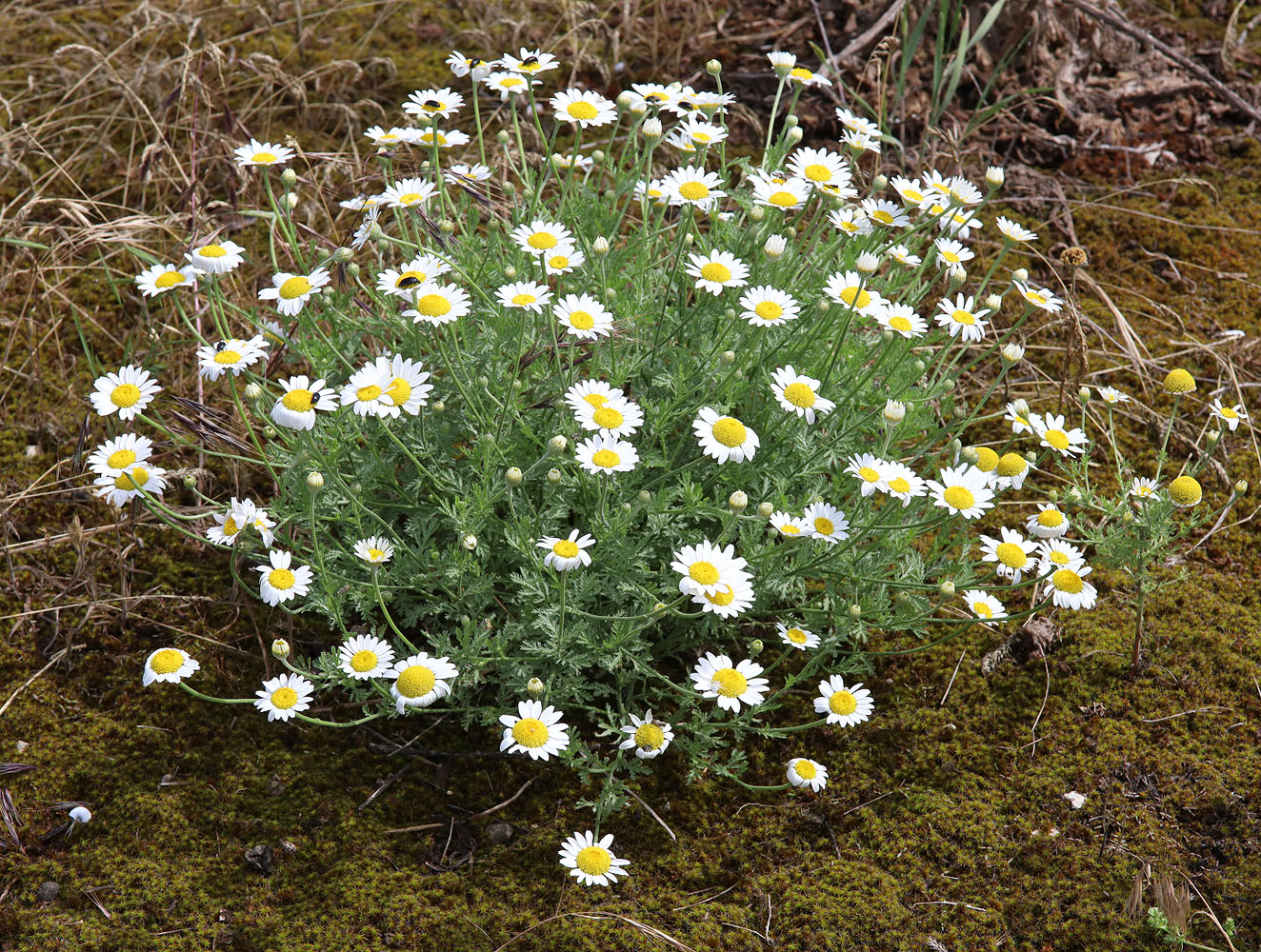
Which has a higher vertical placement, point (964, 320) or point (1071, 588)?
point (964, 320)

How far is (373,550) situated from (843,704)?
133cm

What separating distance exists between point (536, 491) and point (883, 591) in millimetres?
1046

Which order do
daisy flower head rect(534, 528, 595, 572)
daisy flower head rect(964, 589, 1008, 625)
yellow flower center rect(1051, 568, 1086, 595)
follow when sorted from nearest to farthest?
daisy flower head rect(534, 528, 595, 572)
yellow flower center rect(1051, 568, 1086, 595)
daisy flower head rect(964, 589, 1008, 625)

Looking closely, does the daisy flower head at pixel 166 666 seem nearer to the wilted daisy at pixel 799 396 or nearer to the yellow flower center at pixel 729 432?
the yellow flower center at pixel 729 432

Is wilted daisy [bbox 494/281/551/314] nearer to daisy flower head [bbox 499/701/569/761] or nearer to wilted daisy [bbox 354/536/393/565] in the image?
wilted daisy [bbox 354/536/393/565]

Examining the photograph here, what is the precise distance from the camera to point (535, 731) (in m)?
2.60

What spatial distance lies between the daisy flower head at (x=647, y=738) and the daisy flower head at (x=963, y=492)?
93cm

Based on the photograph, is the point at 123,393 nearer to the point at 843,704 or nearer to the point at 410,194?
the point at 410,194

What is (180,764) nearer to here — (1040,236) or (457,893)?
(457,893)

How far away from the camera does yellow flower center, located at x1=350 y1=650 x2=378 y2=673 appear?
272cm

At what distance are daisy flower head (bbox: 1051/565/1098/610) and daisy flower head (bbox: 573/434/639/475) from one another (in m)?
1.23

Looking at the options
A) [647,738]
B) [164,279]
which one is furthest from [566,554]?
[164,279]

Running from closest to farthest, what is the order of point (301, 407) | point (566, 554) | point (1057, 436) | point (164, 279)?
point (566, 554) → point (301, 407) → point (164, 279) → point (1057, 436)

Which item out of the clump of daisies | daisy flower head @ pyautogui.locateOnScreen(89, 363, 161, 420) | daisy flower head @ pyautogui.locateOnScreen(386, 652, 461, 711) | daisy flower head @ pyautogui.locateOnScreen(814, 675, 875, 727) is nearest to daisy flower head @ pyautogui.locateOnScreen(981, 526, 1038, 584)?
the clump of daisies
